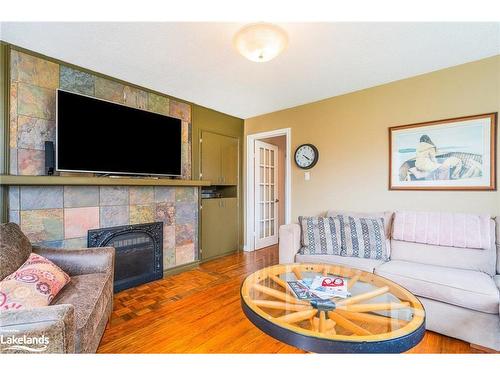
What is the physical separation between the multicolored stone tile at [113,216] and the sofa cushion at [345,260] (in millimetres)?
1896

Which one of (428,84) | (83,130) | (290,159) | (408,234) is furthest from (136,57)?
(408,234)

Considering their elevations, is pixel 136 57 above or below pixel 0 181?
above

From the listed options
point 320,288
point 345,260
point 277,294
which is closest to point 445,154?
point 345,260

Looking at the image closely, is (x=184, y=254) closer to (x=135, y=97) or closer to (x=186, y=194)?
(x=186, y=194)

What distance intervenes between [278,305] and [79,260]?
156cm

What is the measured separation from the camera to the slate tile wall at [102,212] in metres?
2.00

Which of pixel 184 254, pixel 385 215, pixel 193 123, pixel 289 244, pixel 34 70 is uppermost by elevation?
pixel 34 70

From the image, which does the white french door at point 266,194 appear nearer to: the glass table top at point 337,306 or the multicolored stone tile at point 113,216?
the multicolored stone tile at point 113,216

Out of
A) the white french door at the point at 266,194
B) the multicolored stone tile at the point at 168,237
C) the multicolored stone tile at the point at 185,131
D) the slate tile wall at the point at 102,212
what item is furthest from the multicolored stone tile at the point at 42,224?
the white french door at the point at 266,194

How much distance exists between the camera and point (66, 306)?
1.02 meters

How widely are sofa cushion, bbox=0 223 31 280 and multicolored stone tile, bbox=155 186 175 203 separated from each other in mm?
1302

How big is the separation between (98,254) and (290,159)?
8.39 feet

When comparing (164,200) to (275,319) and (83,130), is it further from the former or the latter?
(275,319)
